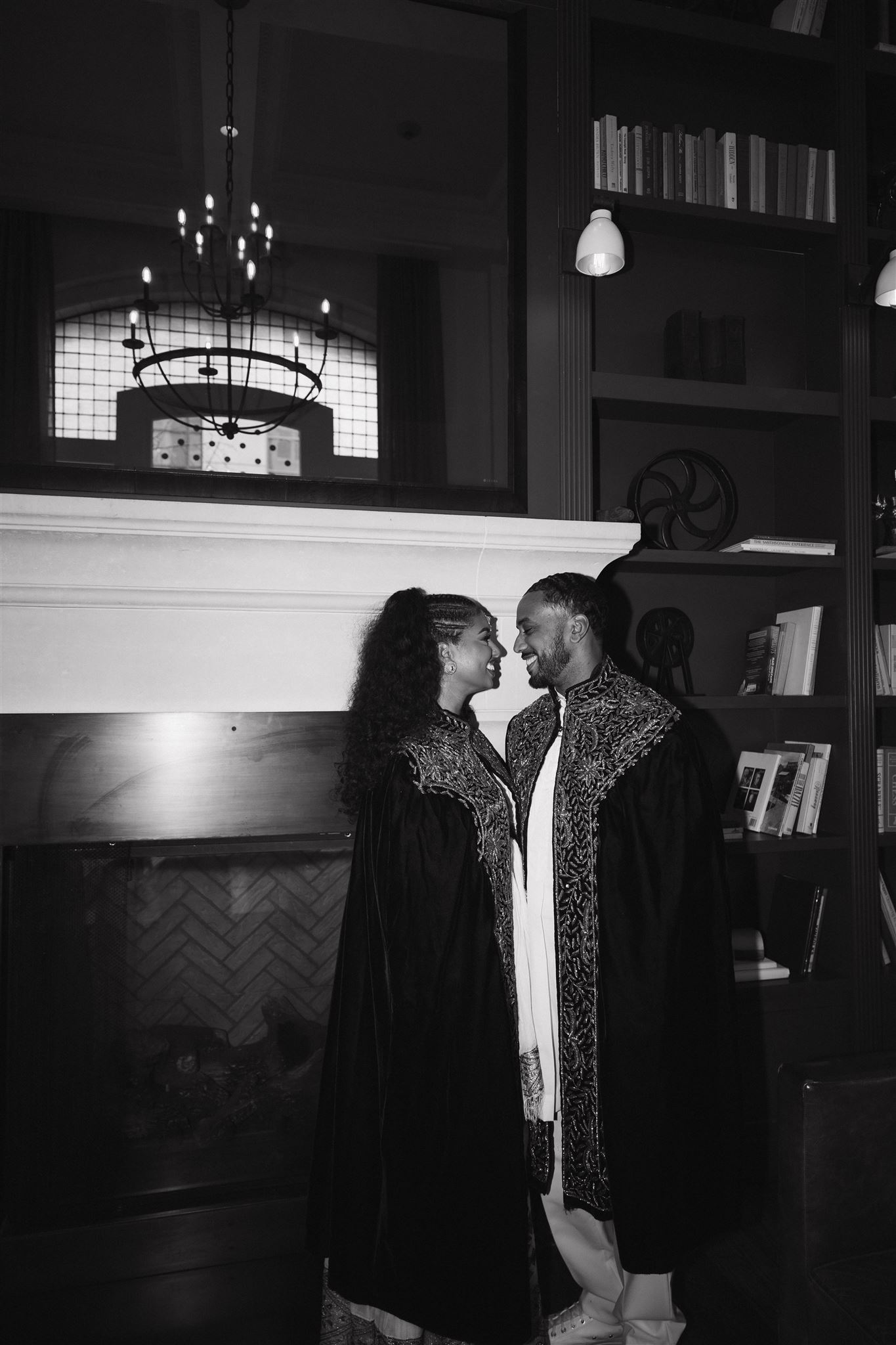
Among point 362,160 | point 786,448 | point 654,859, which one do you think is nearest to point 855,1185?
point 654,859

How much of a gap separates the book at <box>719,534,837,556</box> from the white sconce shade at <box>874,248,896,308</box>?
0.64 meters

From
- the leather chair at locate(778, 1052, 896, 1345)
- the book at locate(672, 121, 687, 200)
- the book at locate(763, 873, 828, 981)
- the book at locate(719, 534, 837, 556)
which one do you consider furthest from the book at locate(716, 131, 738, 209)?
the leather chair at locate(778, 1052, 896, 1345)

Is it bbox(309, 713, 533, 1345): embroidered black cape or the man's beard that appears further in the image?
the man's beard

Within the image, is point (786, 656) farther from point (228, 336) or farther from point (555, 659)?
point (228, 336)

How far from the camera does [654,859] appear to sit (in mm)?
1694

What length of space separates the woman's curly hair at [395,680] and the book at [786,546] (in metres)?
1.02

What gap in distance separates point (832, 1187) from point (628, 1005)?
0.43 m

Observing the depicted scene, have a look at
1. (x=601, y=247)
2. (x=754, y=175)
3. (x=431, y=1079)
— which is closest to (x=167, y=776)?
(x=431, y=1079)

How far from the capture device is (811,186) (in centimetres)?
254

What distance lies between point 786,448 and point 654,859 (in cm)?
163

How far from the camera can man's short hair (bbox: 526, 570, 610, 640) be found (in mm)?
A: 1882

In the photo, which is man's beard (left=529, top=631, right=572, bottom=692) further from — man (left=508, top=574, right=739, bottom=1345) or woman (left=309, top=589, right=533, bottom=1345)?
woman (left=309, top=589, right=533, bottom=1345)

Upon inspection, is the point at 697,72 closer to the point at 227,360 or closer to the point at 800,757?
the point at 227,360

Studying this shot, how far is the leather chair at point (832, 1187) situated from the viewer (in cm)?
134
